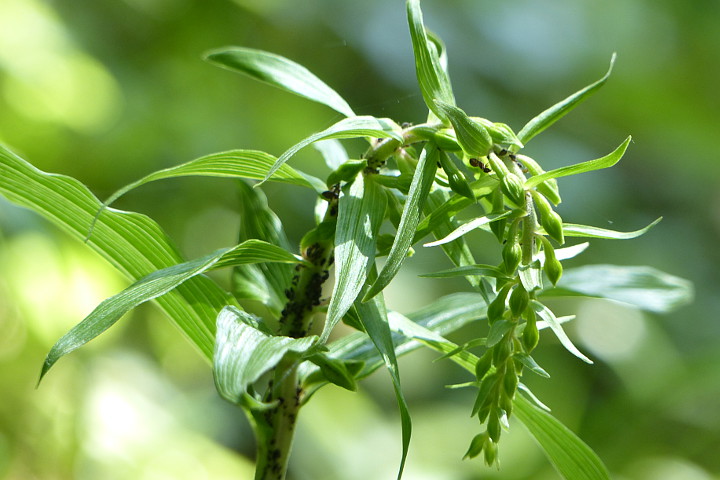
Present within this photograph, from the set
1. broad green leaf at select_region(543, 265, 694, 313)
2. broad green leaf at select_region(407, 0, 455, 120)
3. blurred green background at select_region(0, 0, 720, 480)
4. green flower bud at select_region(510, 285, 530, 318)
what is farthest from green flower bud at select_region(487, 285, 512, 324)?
blurred green background at select_region(0, 0, 720, 480)

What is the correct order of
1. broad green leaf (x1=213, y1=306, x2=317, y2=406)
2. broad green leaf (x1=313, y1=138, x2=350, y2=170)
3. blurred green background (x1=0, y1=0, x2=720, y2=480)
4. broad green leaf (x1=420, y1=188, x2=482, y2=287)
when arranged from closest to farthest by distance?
broad green leaf (x1=213, y1=306, x2=317, y2=406) → broad green leaf (x1=420, y1=188, x2=482, y2=287) → broad green leaf (x1=313, y1=138, x2=350, y2=170) → blurred green background (x1=0, y1=0, x2=720, y2=480)

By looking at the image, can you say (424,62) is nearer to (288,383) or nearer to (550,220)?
(550,220)

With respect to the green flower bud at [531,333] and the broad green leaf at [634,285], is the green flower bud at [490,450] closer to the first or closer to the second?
the green flower bud at [531,333]

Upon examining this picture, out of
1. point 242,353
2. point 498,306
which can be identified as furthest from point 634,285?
point 242,353

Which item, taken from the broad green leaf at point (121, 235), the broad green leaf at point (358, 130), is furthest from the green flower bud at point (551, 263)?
the broad green leaf at point (121, 235)

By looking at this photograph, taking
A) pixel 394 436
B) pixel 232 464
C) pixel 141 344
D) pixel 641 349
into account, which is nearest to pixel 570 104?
pixel 232 464

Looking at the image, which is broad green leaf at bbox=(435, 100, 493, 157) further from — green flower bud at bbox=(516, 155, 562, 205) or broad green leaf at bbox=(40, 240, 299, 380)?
broad green leaf at bbox=(40, 240, 299, 380)
